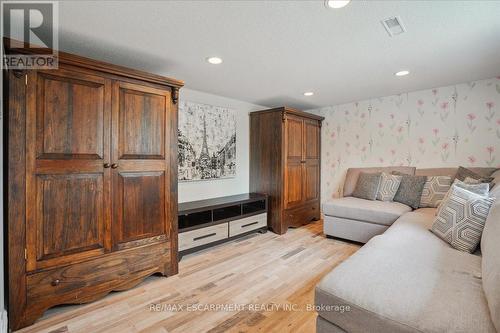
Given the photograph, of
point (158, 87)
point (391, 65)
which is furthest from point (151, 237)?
point (391, 65)

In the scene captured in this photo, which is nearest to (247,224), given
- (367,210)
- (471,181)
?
(367,210)

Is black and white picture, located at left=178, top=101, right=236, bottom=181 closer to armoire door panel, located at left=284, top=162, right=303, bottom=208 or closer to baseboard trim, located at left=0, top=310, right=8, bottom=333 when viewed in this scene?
armoire door panel, located at left=284, top=162, right=303, bottom=208

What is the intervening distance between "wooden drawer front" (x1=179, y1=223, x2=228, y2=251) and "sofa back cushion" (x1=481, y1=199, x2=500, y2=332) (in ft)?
7.73

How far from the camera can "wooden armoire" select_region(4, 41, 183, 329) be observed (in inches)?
62.8

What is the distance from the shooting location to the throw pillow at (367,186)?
343 cm

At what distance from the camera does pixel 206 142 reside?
11.1 ft

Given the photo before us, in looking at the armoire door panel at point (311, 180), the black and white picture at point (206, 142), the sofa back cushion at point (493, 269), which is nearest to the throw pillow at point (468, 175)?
the sofa back cushion at point (493, 269)

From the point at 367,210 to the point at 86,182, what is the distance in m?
2.99

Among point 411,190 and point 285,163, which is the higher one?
point 285,163

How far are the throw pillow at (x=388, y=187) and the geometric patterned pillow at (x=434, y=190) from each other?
0.32m

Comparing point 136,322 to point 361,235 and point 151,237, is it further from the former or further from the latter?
point 361,235

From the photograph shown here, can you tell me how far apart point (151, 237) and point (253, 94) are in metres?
2.34

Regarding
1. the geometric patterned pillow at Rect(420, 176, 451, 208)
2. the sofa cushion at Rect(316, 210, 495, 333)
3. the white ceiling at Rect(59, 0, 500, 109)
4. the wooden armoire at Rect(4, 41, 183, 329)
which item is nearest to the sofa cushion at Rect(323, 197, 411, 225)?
the geometric patterned pillow at Rect(420, 176, 451, 208)

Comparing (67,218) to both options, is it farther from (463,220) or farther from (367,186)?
(367,186)
